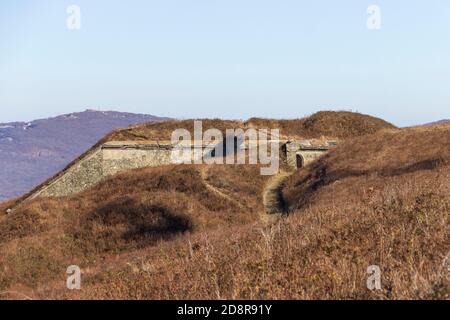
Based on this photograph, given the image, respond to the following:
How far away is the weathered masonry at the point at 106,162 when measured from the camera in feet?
139

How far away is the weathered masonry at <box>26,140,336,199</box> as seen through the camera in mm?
42500

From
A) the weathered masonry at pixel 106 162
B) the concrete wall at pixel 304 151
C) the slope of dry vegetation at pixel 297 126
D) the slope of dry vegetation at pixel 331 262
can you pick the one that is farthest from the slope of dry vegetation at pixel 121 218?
the slope of dry vegetation at pixel 331 262

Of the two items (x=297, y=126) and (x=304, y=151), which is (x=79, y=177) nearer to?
(x=304, y=151)

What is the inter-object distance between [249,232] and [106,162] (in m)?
32.3

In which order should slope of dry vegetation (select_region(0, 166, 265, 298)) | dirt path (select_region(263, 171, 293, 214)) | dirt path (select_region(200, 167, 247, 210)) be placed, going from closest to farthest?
slope of dry vegetation (select_region(0, 166, 265, 298)), dirt path (select_region(263, 171, 293, 214)), dirt path (select_region(200, 167, 247, 210))

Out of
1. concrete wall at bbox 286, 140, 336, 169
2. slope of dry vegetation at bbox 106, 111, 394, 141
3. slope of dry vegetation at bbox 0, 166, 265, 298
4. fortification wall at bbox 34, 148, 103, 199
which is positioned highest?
slope of dry vegetation at bbox 106, 111, 394, 141

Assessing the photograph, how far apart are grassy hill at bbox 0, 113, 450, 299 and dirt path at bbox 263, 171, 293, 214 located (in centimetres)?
60

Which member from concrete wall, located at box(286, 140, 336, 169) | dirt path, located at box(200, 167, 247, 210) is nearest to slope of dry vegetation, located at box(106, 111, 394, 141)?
concrete wall, located at box(286, 140, 336, 169)

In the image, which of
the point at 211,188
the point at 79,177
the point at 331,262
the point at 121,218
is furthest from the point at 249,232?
the point at 79,177

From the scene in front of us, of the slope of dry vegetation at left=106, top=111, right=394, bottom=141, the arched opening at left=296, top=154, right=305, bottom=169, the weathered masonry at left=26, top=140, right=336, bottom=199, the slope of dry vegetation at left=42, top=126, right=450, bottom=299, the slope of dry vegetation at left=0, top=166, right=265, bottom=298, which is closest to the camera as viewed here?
the slope of dry vegetation at left=42, top=126, right=450, bottom=299

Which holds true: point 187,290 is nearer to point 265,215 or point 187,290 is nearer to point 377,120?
point 265,215

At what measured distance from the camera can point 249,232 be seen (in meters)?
13.1

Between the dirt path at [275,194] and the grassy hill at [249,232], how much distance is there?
60cm

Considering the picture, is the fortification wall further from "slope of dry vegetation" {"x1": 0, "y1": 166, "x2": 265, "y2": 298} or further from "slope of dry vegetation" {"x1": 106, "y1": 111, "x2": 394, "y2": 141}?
"slope of dry vegetation" {"x1": 0, "y1": 166, "x2": 265, "y2": 298}
